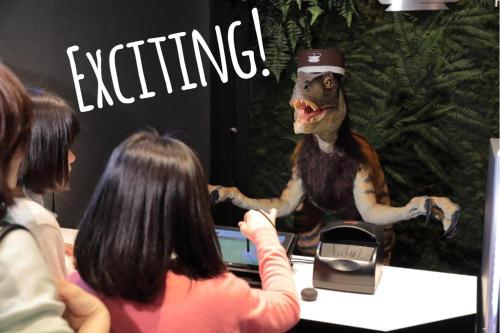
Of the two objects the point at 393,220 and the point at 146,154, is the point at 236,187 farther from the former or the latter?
the point at 146,154

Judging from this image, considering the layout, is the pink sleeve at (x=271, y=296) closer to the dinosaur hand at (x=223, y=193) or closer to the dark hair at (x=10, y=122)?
the dark hair at (x=10, y=122)

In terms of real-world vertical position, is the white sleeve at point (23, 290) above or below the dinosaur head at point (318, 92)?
below

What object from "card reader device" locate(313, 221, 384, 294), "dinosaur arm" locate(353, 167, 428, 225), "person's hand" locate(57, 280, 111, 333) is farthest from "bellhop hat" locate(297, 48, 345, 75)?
"person's hand" locate(57, 280, 111, 333)

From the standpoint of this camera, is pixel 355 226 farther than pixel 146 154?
Yes

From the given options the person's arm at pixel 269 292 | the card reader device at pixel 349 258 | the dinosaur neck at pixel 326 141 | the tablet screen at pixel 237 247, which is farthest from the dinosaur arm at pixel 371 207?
the person's arm at pixel 269 292

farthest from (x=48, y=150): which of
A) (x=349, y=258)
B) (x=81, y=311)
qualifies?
(x=349, y=258)

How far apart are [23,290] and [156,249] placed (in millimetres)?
364

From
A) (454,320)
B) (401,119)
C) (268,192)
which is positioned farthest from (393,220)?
(454,320)

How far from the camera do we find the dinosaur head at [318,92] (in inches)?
138

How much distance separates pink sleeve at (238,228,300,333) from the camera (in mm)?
1357

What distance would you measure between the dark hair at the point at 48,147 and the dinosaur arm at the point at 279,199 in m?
1.94

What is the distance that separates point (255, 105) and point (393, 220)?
121cm

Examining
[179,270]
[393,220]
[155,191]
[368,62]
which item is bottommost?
[393,220]

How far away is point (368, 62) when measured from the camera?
3.67 m
